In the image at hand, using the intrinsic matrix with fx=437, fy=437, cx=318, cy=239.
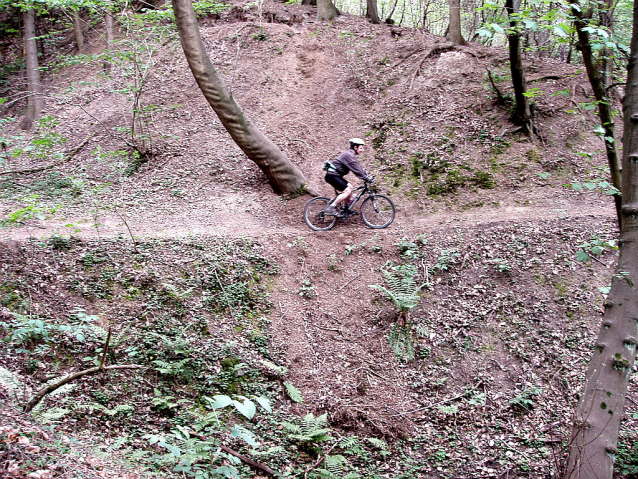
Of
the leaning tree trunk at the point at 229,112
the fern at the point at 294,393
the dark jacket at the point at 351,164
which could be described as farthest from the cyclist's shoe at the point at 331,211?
the fern at the point at 294,393

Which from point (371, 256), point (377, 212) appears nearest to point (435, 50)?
point (377, 212)

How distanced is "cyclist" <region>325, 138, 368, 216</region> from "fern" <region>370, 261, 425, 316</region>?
2.15 meters

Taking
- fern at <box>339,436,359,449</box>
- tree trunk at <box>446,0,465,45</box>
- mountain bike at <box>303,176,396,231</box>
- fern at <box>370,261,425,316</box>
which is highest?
tree trunk at <box>446,0,465,45</box>

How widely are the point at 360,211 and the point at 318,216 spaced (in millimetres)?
1025

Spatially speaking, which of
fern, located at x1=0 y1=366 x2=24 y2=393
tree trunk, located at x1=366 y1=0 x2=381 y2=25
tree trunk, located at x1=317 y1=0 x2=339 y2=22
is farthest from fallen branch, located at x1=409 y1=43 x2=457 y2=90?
fern, located at x1=0 y1=366 x2=24 y2=393

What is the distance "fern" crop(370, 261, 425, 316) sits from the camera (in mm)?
7855

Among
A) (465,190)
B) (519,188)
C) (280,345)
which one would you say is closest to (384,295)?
(280,345)

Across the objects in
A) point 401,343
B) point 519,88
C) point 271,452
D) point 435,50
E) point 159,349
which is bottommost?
point 401,343

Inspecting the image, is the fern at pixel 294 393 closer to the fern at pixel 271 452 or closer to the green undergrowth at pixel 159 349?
the green undergrowth at pixel 159 349

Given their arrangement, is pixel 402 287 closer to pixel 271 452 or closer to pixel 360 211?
pixel 360 211

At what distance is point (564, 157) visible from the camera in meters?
11.3

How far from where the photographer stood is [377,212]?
1055 cm

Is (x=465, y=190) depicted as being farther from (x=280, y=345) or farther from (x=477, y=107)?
(x=280, y=345)

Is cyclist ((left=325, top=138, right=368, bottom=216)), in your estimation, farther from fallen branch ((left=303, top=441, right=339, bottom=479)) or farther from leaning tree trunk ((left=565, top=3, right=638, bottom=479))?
leaning tree trunk ((left=565, top=3, right=638, bottom=479))
